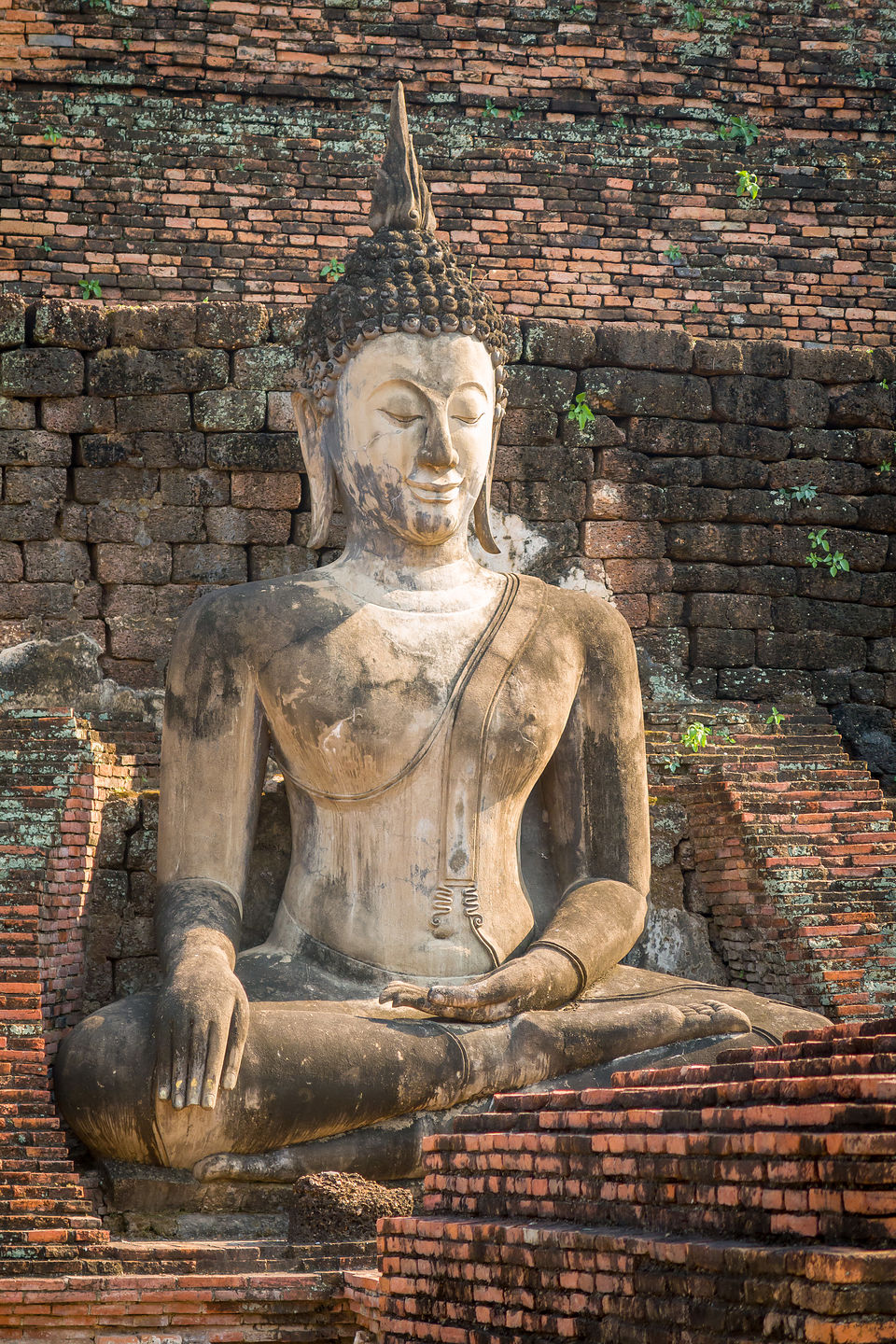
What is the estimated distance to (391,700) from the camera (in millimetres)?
6473

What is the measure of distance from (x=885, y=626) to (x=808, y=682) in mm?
508

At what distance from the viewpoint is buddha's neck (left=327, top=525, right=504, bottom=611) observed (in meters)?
6.78

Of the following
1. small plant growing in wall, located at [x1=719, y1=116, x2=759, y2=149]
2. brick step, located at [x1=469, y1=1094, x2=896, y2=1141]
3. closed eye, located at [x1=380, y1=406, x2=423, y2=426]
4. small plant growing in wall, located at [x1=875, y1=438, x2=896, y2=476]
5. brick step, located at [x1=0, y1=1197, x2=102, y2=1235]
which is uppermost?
small plant growing in wall, located at [x1=719, y1=116, x2=759, y2=149]

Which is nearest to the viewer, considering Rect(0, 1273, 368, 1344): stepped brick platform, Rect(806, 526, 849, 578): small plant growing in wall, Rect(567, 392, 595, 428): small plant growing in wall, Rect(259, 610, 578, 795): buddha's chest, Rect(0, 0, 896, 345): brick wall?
Rect(0, 1273, 368, 1344): stepped brick platform

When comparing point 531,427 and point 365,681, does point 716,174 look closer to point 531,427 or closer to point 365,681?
point 531,427

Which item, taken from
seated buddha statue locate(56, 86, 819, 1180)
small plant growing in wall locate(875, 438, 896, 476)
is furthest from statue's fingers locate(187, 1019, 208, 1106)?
small plant growing in wall locate(875, 438, 896, 476)

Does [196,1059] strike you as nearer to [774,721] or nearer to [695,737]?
[695,737]

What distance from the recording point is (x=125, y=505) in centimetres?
802

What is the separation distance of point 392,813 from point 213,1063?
→ 4.16 feet

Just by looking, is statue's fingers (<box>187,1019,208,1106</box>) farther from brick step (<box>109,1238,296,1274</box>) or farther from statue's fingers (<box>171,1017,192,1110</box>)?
brick step (<box>109,1238,296,1274</box>)

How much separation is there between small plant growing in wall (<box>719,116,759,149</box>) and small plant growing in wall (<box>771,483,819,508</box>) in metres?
4.57

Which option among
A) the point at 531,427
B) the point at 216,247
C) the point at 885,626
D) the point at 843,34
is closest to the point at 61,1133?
the point at 531,427

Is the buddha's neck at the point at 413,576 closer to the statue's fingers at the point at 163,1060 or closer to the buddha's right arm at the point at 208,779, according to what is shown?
the buddha's right arm at the point at 208,779

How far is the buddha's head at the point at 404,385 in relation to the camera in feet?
21.9
